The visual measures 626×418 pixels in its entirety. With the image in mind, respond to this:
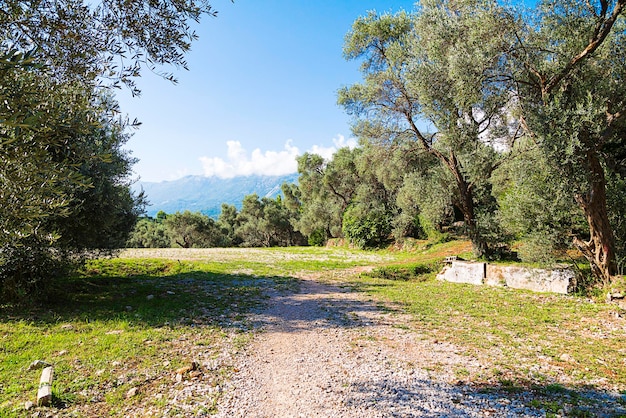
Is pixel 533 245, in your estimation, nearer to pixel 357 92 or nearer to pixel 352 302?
pixel 352 302

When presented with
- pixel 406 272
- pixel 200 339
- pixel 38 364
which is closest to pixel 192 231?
pixel 406 272

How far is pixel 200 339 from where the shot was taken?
7875mm

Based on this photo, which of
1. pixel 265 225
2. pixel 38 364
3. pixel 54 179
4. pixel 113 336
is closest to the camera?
pixel 54 179

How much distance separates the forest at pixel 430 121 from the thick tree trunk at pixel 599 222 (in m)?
0.04

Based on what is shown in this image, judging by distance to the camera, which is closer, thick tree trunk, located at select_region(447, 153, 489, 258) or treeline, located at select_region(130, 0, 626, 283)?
treeline, located at select_region(130, 0, 626, 283)

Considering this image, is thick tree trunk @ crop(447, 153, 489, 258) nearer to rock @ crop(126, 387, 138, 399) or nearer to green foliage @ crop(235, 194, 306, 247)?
rock @ crop(126, 387, 138, 399)

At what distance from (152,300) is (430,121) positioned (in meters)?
14.2

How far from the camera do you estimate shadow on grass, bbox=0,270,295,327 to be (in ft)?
30.5

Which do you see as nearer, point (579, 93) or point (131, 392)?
point (131, 392)

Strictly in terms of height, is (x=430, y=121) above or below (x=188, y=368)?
above

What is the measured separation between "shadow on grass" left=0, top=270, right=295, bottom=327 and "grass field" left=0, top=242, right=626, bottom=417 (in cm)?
5

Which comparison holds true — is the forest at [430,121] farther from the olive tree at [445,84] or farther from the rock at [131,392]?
the rock at [131,392]

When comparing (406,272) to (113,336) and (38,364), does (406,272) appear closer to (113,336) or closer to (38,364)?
(113,336)

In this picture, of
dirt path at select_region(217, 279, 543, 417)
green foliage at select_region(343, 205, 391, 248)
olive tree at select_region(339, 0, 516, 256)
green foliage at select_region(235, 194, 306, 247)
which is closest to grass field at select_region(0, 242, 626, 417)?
dirt path at select_region(217, 279, 543, 417)
